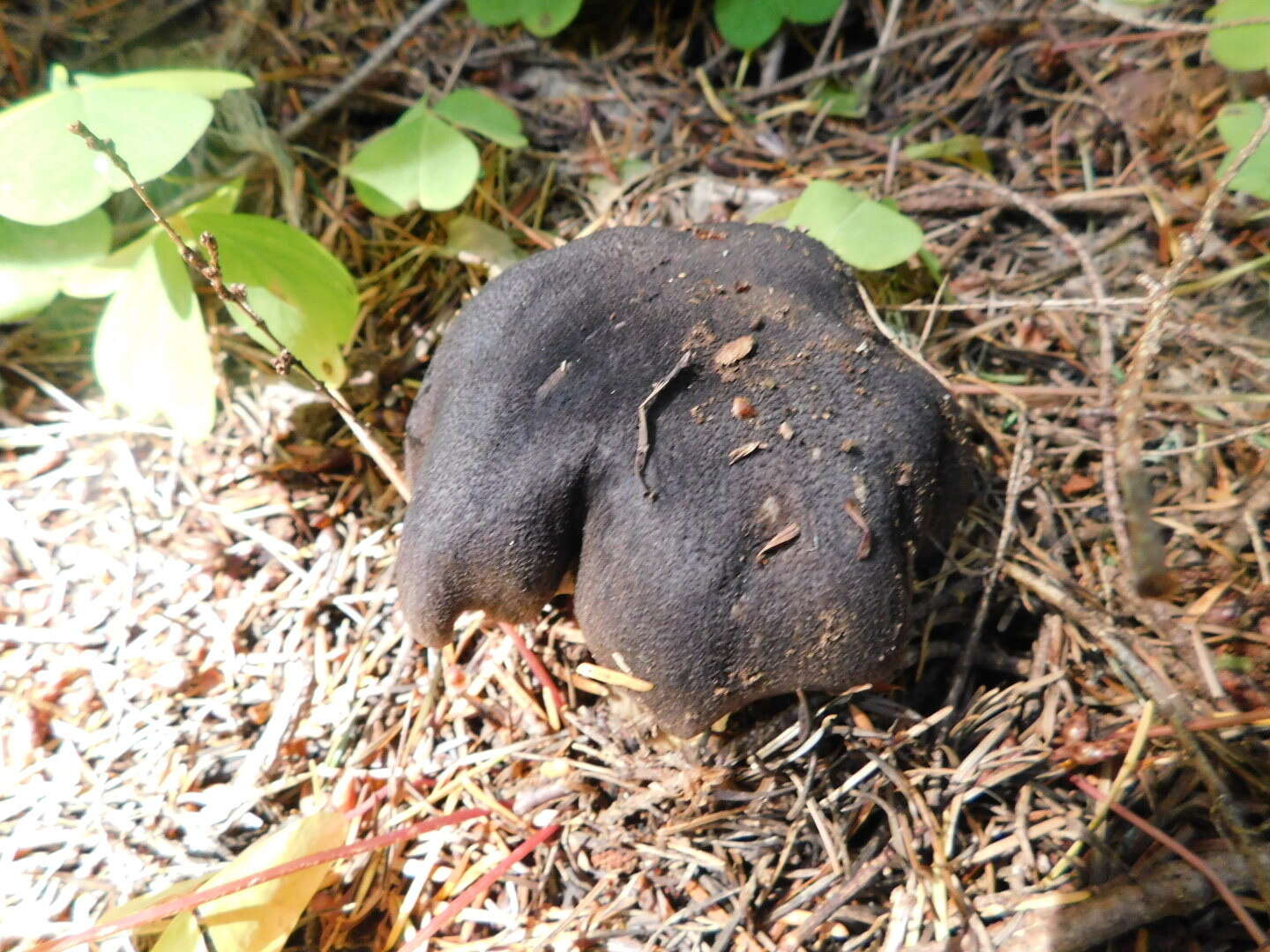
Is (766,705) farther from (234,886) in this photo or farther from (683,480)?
(234,886)

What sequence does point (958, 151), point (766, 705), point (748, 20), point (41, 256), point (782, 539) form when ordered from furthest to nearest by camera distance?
point (748, 20), point (958, 151), point (41, 256), point (766, 705), point (782, 539)

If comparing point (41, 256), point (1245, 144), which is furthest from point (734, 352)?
point (41, 256)

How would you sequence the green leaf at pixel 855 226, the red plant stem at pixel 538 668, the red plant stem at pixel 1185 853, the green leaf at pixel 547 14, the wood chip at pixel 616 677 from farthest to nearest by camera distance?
the green leaf at pixel 547 14 < the green leaf at pixel 855 226 < the red plant stem at pixel 538 668 < the wood chip at pixel 616 677 < the red plant stem at pixel 1185 853

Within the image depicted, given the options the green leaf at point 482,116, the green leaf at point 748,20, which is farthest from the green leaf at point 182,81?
the green leaf at point 748,20

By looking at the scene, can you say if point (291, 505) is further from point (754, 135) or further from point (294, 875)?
point (754, 135)

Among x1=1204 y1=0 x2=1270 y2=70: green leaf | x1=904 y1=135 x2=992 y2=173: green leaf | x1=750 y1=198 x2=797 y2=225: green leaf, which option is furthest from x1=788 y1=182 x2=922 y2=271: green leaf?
x1=1204 y1=0 x2=1270 y2=70: green leaf

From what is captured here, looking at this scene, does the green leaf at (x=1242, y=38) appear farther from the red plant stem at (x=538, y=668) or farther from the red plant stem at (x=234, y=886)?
the red plant stem at (x=234, y=886)

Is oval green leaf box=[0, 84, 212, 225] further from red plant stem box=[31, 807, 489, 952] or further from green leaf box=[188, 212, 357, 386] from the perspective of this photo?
red plant stem box=[31, 807, 489, 952]
